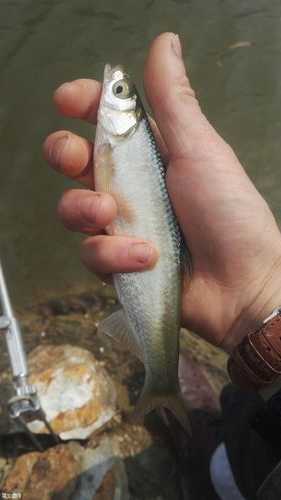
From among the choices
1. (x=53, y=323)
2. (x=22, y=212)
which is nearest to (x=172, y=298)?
(x=53, y=323)

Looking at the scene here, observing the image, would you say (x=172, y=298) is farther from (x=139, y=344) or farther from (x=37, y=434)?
(x=37, y=434)

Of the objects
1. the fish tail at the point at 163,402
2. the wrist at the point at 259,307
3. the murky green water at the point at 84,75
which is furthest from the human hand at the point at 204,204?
the murky green water at the point at 84,75

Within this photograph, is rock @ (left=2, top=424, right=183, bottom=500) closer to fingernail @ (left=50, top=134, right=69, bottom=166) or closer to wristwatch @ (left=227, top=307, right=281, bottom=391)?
wristwatch @ (left=227, top=307, right=281, bottom=391)

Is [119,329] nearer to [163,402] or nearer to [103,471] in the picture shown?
[163,402]

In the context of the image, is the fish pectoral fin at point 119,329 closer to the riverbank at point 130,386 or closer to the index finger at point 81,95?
the index finger at point 81,95

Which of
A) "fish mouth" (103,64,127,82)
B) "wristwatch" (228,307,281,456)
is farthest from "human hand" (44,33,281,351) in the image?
"wristwatch" (228,307,281,456)

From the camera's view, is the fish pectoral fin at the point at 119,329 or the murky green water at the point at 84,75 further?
the murky green water at the point at 84,75

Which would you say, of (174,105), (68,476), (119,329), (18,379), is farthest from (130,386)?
(174,105)
